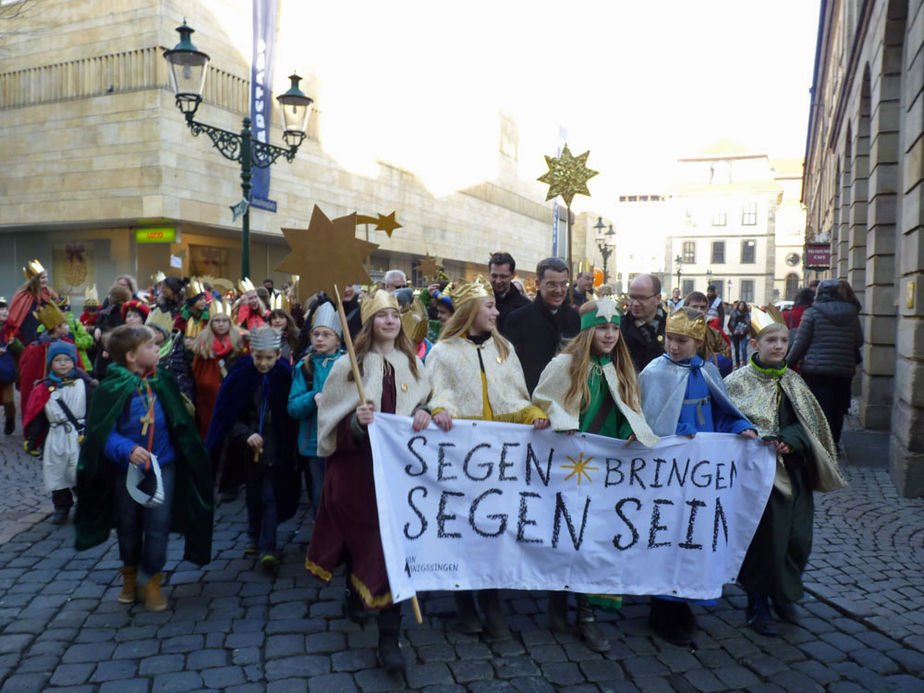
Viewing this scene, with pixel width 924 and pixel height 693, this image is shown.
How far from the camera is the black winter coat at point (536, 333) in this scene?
221 inches

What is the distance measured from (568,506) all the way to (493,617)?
0.74 m

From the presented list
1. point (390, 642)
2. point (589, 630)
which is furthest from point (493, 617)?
point (390, 642)

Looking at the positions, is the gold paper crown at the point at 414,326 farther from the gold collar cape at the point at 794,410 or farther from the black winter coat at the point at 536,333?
the gold collar cape at the point at 794,410

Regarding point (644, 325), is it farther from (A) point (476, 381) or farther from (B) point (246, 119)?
(B) point (246, 119)

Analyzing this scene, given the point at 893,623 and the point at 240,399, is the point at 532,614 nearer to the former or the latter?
the point at 893,623

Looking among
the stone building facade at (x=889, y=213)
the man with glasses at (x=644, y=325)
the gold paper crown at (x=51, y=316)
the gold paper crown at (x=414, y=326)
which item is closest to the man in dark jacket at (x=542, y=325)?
the man with glasses at (x=644, y=325)

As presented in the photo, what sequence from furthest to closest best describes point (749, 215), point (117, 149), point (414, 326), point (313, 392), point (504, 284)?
point (749, 215) → point (117, 149) → point (504, 284) → point (414, 326) → point (313, 392)

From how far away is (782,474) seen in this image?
175 inches

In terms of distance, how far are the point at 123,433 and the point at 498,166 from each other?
4504 cm

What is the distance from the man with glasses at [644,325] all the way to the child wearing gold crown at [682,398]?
1281mm

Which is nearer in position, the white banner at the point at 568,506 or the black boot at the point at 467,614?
the white banner at the point at 568,506

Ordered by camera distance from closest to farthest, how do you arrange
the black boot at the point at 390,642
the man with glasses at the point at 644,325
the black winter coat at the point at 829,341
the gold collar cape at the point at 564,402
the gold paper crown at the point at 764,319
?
the black boot at the point at 390,642 < the gold collar cape at the point at 564,402 < the gold paper crown at the point at 764,319 < the man with glasses at the point at 644,325 < the black winter coat at the point at 829,341

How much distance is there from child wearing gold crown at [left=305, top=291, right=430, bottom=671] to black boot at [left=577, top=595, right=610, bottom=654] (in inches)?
40.2

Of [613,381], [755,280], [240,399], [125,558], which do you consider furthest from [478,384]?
[755,280]
